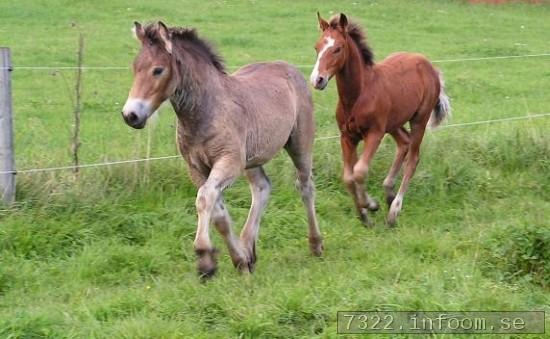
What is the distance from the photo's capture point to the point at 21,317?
17.7ft

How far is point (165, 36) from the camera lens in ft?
20.6

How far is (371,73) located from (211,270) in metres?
3.40

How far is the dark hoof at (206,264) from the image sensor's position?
20.5 feet

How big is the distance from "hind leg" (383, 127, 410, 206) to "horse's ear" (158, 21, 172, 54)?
357 centimetres

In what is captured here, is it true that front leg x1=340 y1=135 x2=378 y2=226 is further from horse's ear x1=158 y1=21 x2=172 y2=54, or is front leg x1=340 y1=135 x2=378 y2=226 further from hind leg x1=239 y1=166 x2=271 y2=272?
horse's ear x1=158 y1=21 x2=172 y2=54

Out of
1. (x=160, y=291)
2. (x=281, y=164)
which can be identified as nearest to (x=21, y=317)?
(x=160, y=291)

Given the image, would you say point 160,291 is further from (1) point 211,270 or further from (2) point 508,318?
(2) point 508,318

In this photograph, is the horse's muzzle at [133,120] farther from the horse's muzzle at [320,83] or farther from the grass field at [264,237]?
the horse's muzzle at [320,83]

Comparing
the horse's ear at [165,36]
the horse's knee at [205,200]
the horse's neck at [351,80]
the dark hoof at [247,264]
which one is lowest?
the dark hoof at [247,264]

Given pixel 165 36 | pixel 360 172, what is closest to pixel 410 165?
pixel 360 172

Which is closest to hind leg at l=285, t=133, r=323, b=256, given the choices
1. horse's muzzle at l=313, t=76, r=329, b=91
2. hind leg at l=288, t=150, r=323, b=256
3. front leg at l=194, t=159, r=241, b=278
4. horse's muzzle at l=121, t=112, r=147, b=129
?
hind leg at l=288, t=150, r=323, b=256

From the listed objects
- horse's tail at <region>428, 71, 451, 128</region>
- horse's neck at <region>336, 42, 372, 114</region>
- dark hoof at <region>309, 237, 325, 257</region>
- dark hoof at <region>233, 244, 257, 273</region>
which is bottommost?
dark hoof at <region>309, 237, 325, 257</region>

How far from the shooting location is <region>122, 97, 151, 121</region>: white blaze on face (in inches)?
235

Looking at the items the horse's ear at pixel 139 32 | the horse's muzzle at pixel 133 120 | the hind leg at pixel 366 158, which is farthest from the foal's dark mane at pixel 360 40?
the horse's muzzle at pixel 133 120
